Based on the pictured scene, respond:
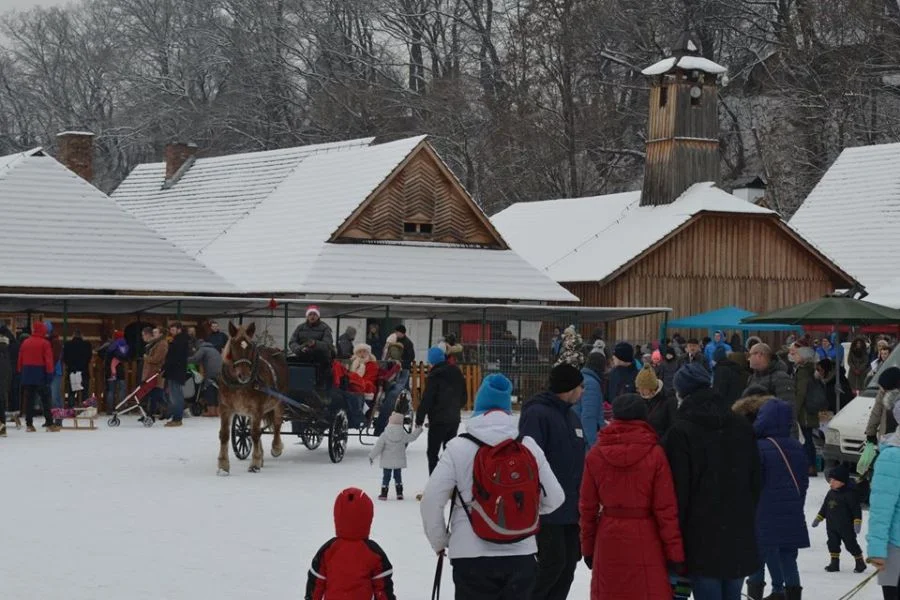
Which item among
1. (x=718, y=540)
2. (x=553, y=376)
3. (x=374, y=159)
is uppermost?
(x=374, y=159)

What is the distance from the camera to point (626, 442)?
854 centimetres

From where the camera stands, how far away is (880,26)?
58969mm

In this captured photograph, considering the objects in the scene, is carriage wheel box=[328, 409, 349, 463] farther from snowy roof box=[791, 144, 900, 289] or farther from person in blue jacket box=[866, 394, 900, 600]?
snowy roof box=[791, 144, 900, 289]

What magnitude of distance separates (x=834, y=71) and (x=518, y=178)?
13.1 m

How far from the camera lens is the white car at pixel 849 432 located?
17531 millimetres

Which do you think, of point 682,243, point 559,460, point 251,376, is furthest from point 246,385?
point 682,243

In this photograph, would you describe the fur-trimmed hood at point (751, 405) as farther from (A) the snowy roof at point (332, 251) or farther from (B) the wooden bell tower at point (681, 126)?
(B) the wooden bell tower at point (681, 126)

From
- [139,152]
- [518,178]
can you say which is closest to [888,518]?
[518,178]

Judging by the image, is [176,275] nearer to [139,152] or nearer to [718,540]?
[718,540]

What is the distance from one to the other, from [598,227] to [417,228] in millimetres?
9653

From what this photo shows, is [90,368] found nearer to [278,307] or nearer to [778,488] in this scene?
[278,307]

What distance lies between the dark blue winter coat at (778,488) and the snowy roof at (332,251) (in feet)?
87.4

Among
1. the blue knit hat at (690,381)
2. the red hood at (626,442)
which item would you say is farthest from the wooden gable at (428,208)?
the red hood at (626,442)

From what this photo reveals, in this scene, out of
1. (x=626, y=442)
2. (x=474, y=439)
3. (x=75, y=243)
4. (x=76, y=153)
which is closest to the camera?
A: (x=474, y=439)
